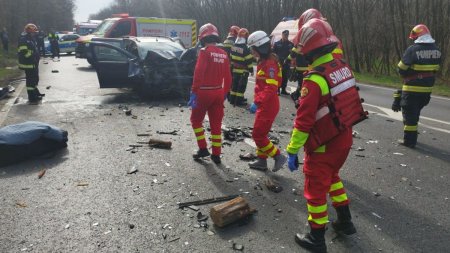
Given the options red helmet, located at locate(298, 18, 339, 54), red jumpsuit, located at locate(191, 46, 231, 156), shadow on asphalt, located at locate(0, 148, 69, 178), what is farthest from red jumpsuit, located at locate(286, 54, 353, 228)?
shadow on asphalt, located at locate(0, 148, 69, 178)

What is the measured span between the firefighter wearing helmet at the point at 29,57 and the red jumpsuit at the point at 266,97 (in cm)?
747

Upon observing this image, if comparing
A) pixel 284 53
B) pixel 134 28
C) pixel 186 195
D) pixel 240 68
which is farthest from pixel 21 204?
pixel 134 28

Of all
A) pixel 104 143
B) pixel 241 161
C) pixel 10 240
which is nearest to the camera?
pixel 10 240

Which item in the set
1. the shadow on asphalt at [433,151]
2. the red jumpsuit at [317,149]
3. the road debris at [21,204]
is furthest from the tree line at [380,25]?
the road debris at [21,204]

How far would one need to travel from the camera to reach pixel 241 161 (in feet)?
18.8

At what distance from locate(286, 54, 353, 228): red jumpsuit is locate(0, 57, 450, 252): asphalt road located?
1.53 ft

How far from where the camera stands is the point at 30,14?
51.0m

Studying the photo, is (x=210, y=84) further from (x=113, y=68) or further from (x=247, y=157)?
(x=113, y=68)

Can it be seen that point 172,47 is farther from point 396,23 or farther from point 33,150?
point 396,23

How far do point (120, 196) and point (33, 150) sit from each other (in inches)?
82.2

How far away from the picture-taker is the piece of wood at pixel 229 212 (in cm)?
368

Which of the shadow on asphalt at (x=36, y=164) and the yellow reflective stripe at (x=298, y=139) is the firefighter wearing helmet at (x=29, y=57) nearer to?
the shadow on asphalt at (x=36, y=164)

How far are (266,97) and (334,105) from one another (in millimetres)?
1961

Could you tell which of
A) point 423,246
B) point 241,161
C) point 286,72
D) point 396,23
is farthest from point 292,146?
point 396,23
